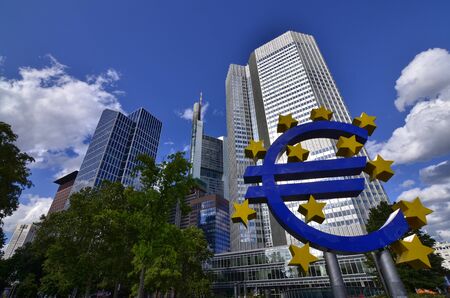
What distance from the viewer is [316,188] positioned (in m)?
9.03

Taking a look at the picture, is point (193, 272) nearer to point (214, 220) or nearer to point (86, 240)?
point (86, 240)

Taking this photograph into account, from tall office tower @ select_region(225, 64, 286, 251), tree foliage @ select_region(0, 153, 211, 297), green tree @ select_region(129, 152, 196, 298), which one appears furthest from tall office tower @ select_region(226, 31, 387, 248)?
green tree @ select_region(129, 152, 196, 298)

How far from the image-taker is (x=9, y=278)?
45.4 m

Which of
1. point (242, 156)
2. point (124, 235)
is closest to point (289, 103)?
point (242, 156)

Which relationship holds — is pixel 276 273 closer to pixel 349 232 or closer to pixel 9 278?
pixel 349 232

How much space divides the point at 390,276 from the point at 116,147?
138 metres

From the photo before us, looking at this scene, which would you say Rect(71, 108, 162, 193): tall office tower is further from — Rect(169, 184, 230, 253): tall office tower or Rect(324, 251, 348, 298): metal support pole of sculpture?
Rect(324, 251, 348, 298): metal support pole of sculpture

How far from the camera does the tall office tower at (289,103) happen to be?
259 ft

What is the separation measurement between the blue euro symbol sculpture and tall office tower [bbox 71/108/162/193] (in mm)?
111305

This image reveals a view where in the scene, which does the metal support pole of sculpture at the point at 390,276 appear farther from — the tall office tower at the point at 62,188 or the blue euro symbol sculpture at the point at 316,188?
the tall office tower at the point at 62,188

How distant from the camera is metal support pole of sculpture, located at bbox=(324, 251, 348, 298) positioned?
25.1ft

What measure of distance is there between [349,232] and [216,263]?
4239cm

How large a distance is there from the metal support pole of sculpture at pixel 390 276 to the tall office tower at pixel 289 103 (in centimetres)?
7634

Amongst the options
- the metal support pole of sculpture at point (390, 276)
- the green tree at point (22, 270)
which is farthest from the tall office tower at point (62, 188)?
the metal support pole of sculpture at point (390, 276)
